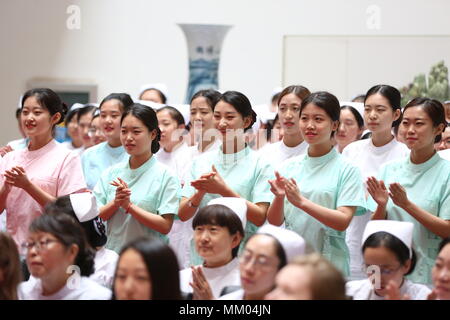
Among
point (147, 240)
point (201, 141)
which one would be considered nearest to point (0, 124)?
point (201, 141)

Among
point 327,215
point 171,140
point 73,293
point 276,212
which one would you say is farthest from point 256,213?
point 171,140

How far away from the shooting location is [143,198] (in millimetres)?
3492

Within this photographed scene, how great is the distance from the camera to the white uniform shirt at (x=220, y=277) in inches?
118

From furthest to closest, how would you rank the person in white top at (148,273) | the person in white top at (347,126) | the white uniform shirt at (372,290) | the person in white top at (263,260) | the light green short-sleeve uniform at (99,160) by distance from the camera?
the person in white top at (347,126)
the light green short-sleeve uniform at (99,160)
the white uniform shirt at (372,290)
the person in white top at (263,260)
the person in white top at (148,273)

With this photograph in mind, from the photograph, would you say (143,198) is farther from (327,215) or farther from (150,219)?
(327,215)

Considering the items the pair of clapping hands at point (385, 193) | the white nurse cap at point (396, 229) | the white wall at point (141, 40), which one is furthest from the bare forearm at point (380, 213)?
the white wall at point (141, 40)

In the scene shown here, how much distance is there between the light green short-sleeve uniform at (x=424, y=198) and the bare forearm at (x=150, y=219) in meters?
0.96

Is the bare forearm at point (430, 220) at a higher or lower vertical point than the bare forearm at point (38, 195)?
lower

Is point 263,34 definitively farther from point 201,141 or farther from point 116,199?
point 116,199

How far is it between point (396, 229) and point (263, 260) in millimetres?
665

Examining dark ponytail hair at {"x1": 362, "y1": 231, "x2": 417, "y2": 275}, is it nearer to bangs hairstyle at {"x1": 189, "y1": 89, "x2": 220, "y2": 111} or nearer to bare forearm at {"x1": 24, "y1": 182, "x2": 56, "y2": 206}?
bare forearm at {"x1": 24, "y1": 182, "x2": 56, "y2": 206}

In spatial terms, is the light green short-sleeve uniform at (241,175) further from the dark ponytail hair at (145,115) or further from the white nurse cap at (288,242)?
the white nurse cap at (288,242)

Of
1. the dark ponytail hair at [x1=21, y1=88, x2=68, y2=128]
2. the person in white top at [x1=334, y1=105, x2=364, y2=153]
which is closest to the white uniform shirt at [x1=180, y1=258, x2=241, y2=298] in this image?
the dark ponytail hair at [x1=21, y1=88, x2=68, y2=128]
